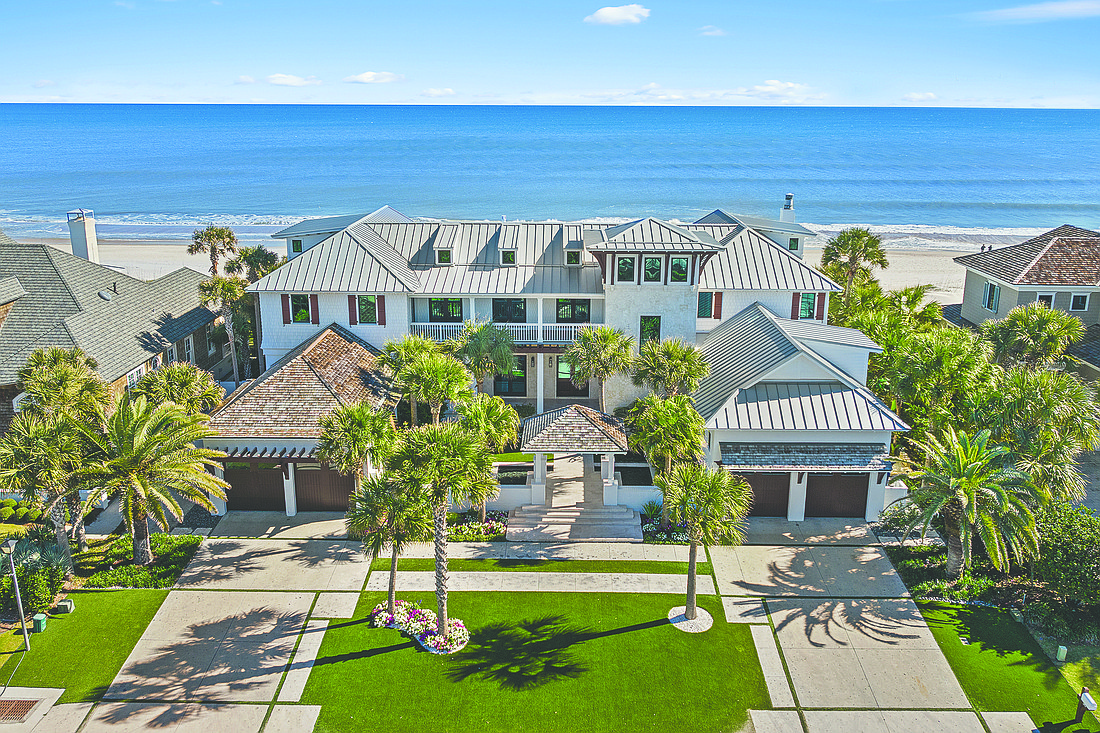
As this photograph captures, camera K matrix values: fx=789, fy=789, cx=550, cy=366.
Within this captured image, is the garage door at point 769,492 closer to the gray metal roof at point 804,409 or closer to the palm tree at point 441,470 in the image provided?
the gray metal roof at point 804,409

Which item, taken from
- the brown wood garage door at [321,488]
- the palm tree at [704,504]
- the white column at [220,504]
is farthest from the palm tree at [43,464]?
the palm tree at [704,504]

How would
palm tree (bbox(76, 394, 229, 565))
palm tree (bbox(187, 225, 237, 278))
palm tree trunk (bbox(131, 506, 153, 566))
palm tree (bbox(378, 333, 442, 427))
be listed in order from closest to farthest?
1. palm tree (bbox(76, 394, 229, 565))
2. palm tree trunk (bbox(131, 506, 153, 566))
3. palm tree (bbox(378, 333, 442, 427))
4. palm tree (bbox(187, 225, 237, 278))

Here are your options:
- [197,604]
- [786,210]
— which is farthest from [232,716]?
[786,210]

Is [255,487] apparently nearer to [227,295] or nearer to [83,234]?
[227,295]

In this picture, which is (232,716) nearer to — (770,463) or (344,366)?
(344,366)

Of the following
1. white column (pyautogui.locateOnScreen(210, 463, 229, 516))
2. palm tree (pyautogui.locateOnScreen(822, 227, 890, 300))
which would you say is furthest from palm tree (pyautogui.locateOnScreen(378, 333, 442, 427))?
palm tree (pyautogui.locateOnScreen(822, 227, 890, 300))

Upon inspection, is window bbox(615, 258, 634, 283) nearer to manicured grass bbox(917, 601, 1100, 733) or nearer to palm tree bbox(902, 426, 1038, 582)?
palm tree bbox(902, 426, 1038, 582)
